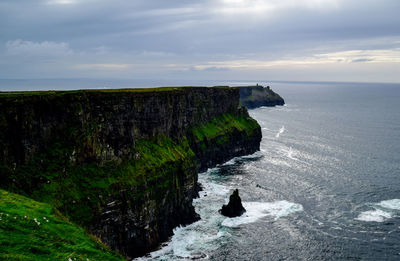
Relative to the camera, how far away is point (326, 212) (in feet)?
243

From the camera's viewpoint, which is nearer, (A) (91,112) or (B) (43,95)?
(B) (43,95)

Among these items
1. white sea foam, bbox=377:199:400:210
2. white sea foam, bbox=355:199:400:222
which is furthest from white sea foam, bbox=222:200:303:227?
white sea foam, bbox=377:199:400:210

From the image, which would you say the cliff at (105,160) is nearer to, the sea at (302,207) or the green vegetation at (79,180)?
the green vegetation at (79,180)

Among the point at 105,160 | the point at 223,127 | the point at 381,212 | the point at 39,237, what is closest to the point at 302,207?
the point at 381,212

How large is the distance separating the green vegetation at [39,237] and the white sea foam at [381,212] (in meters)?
60.9

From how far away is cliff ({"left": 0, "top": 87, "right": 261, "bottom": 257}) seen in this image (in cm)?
4691

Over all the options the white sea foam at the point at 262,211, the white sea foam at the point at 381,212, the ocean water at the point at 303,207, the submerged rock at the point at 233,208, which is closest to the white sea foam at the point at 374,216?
the white sea foam at the point at 381,212

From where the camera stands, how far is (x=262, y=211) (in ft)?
248

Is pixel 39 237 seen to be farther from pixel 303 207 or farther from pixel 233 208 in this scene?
pixel 303 207

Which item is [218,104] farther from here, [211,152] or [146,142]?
[146,142]

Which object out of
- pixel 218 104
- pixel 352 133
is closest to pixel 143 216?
pixel 218 104

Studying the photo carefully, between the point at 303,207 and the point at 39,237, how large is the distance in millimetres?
63812

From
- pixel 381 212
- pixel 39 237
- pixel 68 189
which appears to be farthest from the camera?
pixel 381 212

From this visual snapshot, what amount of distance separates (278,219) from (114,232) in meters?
36.2
